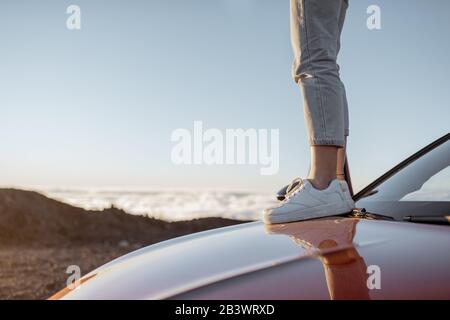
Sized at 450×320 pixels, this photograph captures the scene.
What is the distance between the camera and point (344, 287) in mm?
988

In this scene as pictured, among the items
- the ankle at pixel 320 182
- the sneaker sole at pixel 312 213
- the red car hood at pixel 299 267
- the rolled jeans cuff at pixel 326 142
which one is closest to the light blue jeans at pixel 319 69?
the rolled jeans cuff at pixel 326 142

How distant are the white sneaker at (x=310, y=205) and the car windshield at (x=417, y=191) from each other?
72mm

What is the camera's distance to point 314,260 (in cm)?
114

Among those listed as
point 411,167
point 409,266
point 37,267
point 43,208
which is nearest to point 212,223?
point 43,208

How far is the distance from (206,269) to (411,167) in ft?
3.28

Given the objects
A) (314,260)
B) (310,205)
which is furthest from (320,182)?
(314,260)

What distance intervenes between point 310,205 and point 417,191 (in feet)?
1.10

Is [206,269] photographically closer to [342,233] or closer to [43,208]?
[342,233]

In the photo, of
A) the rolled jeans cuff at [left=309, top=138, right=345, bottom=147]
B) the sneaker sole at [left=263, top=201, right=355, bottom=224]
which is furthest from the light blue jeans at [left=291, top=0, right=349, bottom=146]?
the sneaker sole at [left=263, top=201, right=355, bottom=224]

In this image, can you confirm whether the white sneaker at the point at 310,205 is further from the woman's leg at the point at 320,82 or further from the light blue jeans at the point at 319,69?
the light blue jeans at the point at 319,69

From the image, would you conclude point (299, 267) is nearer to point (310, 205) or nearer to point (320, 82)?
point (310, 205)

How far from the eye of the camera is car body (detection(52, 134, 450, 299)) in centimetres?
100

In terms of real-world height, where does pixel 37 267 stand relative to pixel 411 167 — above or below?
below
